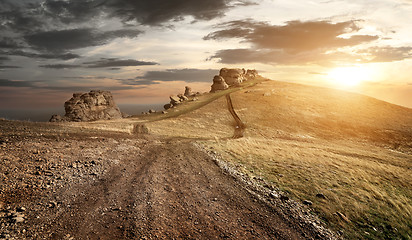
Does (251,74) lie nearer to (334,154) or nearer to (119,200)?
(334,154)

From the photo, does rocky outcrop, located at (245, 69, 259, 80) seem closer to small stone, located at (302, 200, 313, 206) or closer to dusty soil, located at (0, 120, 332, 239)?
dusty soil, located at (0, 120, 332, 239)

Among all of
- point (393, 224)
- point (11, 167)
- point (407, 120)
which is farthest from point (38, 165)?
point (407, 120)

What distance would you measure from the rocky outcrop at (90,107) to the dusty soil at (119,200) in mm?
73125

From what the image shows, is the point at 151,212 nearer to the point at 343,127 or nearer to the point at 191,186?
the point at 191,186

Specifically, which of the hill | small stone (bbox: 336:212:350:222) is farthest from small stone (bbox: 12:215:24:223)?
small stone (bbox: 336:212:350:222)

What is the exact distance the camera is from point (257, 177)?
18109 millimetres

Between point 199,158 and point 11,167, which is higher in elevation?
point 11,167

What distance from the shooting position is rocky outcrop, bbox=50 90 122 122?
271 feet

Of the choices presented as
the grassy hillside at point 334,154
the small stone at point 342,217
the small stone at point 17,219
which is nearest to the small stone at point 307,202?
the grassy hillside at point 334,154

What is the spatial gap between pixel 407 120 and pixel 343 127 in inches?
1054

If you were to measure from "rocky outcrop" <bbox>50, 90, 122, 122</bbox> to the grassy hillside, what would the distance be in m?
54.5

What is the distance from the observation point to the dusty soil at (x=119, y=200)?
970cm

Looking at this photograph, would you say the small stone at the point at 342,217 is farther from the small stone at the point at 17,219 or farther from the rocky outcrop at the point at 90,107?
the rocky outcrop at the point at 90,107

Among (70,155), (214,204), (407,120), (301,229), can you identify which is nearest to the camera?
(301,229)
